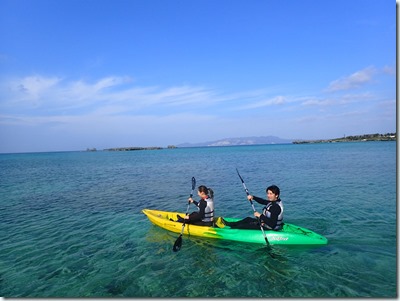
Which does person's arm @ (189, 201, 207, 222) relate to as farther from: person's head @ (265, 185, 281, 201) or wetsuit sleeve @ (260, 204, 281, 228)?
person's head @ (265, 185, 281, 201)

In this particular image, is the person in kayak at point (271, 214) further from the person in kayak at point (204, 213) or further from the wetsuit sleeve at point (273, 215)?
the person in kayak at point (204, 213)

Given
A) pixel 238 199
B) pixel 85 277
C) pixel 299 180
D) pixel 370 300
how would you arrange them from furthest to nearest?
pixel 299 180 < pixel 238 199 < pixel 85 277 < pixel 370 300

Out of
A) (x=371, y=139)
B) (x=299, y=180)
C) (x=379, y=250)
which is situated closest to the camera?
(x=379, y=250)

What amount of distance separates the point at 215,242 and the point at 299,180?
17443mm

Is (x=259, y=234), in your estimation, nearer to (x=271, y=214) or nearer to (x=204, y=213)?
(x=271, y=214)

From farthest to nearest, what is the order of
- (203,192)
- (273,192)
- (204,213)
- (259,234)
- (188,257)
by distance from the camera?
1. (204,213)
2. (203,192)
3. (259,234)
4. (273,192)
5. (188,257)

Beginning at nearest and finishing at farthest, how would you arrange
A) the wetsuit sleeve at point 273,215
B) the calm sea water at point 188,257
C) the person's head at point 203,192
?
the calm sea water at point 188,257, the wetsuit sleeve at point 273,215, the person's head at point 203,192

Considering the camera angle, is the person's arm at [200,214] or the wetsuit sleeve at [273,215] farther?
the person's arm at [200,214]

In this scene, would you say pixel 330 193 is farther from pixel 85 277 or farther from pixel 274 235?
pixel 85 277

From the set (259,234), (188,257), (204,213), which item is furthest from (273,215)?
(188,257)

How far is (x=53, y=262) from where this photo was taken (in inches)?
374

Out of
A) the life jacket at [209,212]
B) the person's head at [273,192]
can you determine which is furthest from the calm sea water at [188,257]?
the person's head at [273,192]

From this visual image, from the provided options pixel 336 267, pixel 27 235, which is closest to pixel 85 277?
pixel 27 235

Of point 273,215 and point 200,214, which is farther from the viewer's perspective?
point 200,214
